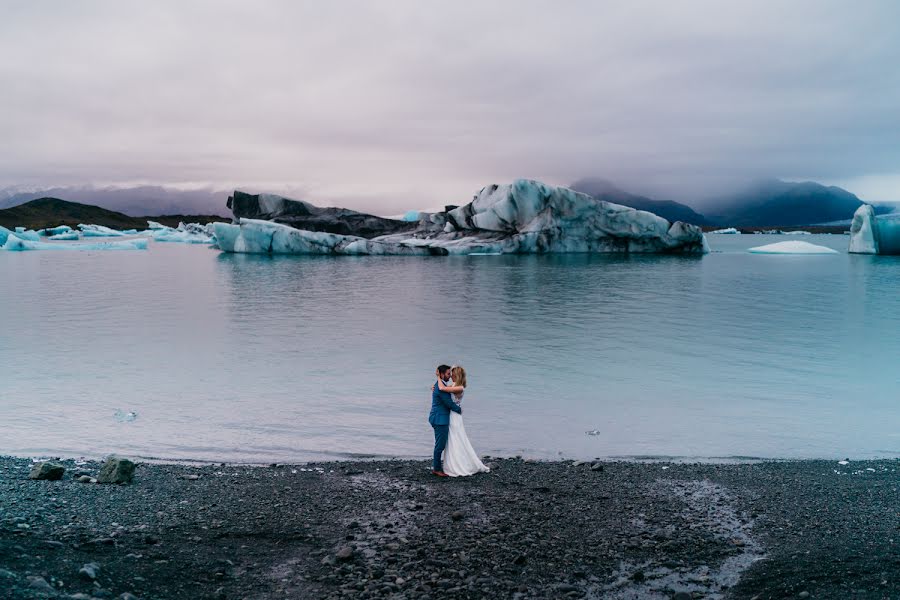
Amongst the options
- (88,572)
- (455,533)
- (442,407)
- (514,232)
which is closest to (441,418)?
(442,407)

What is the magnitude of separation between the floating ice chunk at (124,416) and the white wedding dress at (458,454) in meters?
4.75

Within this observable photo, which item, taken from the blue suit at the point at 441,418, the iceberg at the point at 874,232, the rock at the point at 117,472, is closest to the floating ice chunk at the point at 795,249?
the iceberg at the point at 874,232

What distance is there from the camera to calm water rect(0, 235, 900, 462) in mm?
8258

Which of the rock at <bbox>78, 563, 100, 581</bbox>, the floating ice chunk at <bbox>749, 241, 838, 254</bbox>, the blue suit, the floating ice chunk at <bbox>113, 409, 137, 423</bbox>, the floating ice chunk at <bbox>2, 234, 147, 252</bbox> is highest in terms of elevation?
the floating ice chunk at <bbox>749, 241, 838, 254</bbox>

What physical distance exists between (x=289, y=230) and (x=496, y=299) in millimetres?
25161

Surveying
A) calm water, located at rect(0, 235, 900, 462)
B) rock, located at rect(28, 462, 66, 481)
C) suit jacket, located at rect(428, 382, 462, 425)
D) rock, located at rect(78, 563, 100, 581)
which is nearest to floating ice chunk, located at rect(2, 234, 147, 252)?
calm water, located at rect(0, 235, 900, 462)

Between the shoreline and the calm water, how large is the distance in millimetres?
1407

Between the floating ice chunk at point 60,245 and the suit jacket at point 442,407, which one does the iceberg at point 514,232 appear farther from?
the suit jacket at point 442,407

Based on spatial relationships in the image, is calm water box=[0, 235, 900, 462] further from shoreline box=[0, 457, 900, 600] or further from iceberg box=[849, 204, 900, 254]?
iceberg box=[849, 204, 900, 254]

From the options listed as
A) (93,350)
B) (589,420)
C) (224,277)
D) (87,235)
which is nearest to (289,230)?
(224,277)

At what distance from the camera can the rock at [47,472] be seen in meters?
6.05

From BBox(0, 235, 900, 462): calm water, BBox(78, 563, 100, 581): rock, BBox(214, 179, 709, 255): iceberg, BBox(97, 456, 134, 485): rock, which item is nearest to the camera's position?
BBox(78, 563, 100, 581): rock

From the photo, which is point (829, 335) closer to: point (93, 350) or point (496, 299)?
point (496, 299)

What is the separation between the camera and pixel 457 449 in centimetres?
652
